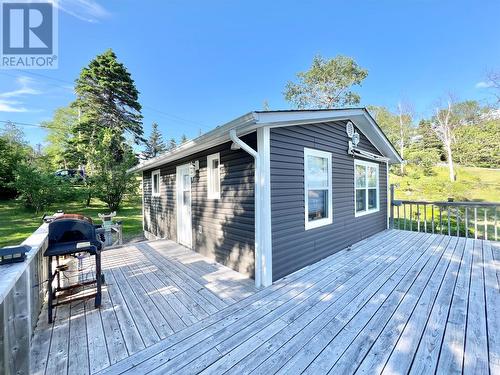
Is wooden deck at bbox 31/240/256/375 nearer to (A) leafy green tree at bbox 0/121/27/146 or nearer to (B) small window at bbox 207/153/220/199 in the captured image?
(B) small window at bbox 207/153/220/199

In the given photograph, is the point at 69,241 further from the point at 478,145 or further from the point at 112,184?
the point at 478,145

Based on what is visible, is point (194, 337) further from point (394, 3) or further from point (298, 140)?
point (394, 3)

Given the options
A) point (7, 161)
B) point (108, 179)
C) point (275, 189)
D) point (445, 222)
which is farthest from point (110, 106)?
point (445, 222)

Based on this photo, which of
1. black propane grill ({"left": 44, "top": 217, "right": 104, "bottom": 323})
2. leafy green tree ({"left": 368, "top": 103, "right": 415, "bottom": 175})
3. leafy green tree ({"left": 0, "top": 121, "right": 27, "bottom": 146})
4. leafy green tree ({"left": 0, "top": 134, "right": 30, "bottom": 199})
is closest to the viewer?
black propane grill ({"left": 44, "top": 217, "right": 104, "bottom": 323})

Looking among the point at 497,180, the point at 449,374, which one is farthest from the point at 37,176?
the point at 497,180

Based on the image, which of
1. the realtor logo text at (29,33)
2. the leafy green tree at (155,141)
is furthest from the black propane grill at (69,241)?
the leafy green tree at (155,141)

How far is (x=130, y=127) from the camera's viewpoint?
59.6 feet

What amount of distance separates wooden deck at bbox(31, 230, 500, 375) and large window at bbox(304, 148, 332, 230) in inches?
41.6

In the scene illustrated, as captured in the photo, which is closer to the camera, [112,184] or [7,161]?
[112,184]

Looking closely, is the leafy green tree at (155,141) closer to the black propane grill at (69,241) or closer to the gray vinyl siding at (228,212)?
the gray vinyl siding at (228,212)

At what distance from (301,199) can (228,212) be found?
1271 millimetres

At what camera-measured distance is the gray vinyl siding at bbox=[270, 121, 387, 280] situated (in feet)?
10.7

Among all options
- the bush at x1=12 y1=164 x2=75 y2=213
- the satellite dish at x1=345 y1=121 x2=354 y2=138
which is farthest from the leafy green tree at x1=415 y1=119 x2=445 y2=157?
the bush at x1=12 y1=164 x2=75 y2=213

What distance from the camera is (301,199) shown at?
370cm
